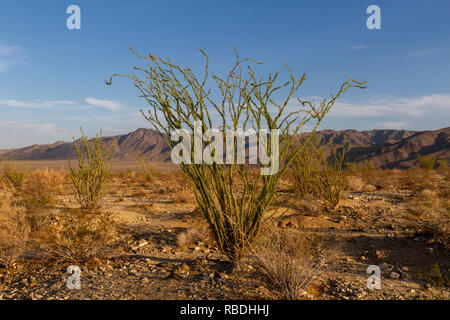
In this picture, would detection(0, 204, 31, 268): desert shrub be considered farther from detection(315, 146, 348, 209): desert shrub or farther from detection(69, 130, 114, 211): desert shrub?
detection(315, 146, 348, 209): desert shrub

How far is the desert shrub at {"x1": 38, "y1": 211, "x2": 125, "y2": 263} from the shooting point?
168 inches

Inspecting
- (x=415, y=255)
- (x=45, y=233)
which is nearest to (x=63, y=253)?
(x=45, y=233)

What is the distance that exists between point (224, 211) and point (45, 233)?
3.69 m

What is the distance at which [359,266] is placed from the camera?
422 centimetres

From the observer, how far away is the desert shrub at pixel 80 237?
4273 millimetres

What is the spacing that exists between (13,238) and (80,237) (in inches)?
39.6

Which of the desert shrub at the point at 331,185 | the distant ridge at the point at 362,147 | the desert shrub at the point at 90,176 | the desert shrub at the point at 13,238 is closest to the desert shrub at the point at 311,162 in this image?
the desert shrub at the point at 331,185

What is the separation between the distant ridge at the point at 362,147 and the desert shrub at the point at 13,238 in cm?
1829

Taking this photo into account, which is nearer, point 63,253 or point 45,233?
point 63,253

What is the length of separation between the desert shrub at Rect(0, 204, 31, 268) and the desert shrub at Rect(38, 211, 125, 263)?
0.28 meters

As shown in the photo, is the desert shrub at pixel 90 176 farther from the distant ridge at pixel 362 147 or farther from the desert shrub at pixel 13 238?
the distant ridge at pixel 362 147

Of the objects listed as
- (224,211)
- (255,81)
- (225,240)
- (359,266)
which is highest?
(255,81)

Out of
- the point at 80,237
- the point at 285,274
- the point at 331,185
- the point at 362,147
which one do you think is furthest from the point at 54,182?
the point at 362,147
